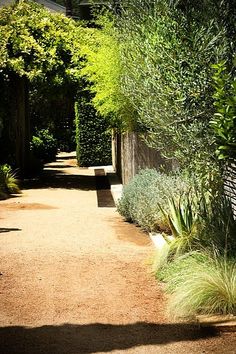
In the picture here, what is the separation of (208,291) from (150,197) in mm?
5085

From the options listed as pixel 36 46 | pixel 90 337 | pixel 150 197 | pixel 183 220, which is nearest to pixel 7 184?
pixel 36 46

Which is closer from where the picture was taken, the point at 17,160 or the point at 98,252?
the point at 98,252

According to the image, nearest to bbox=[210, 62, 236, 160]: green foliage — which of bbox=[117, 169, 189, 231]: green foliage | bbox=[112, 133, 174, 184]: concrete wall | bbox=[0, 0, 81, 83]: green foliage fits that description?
bbox=[117, 169, 189, 231]: green foliage

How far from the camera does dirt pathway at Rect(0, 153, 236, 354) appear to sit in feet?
17.6

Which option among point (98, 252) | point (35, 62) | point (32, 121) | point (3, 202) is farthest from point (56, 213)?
point (32, 121)

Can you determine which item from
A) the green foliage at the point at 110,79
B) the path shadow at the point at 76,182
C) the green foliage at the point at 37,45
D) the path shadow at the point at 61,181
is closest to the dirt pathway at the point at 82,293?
the green foliage at the point at 110,79

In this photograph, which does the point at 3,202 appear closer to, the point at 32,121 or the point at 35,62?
the point at 35,62

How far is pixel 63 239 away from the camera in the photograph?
33.9ft

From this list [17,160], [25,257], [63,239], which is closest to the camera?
[25,257]

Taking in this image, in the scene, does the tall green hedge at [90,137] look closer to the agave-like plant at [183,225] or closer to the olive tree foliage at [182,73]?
the agave-like plant at [183,225]

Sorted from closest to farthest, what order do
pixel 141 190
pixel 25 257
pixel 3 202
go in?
pixel 25 257 → pixel 141 190 → pixel 3 202

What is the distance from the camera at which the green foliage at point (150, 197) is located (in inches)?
409

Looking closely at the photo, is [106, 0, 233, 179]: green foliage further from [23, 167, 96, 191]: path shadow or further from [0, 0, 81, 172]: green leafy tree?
[0, 0, 81, 172]: green leafy tree

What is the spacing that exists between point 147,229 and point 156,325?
5033 mm
